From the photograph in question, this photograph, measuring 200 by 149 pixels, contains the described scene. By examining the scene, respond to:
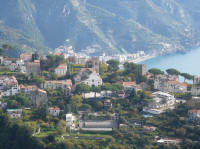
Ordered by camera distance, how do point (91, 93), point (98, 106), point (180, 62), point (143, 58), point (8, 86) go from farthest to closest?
point (143, 58), point (180, 62), point (91, 93), point (8, 86), point (98, 106)

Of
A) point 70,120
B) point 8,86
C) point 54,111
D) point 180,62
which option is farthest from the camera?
point 180,62

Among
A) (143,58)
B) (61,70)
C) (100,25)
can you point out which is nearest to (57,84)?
(61,70)

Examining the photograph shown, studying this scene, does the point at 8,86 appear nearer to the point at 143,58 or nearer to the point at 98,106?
the point at 98,106

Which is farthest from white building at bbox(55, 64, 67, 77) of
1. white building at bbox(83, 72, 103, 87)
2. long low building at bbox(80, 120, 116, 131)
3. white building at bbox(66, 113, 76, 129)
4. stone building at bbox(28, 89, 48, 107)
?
long low building at bbox(80, 120, 116, 131)

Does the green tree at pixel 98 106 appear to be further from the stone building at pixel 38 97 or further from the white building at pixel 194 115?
the white building at pixel 194 115

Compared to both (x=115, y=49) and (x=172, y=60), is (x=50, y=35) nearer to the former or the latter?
(x=115, y=49)

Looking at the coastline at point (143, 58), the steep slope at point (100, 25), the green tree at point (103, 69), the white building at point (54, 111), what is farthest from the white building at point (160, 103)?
the steep slope at point (100, 25)
